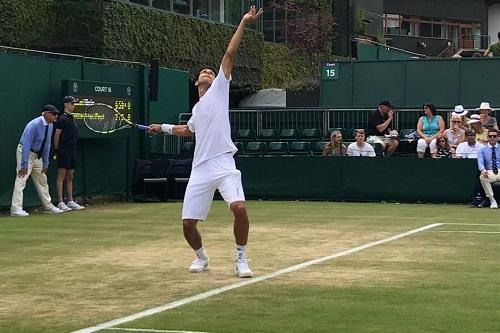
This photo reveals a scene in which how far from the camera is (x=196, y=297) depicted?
28.4 feet

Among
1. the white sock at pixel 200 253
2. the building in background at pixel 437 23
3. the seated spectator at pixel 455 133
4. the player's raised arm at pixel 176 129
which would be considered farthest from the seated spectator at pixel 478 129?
the building in background at pixel 437 23

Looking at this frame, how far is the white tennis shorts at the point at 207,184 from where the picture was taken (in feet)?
32.6

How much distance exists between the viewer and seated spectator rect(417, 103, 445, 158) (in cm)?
2261

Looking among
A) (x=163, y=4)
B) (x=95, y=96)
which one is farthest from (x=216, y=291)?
(x=163, y=4)

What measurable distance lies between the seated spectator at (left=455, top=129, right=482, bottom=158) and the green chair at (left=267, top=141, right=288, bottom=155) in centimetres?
467

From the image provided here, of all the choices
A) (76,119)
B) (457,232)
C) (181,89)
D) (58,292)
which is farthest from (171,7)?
(58,292)

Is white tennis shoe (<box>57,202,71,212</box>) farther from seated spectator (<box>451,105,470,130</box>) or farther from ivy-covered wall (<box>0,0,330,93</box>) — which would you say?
seated spectator (<box>451,105,470,130</box>)

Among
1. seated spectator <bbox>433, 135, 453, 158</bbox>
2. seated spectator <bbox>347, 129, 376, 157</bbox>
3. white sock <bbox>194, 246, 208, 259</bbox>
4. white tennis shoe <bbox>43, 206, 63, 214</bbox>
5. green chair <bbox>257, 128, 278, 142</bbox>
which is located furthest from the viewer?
green chair <bbox>257, 128, 278, 142</bbox>

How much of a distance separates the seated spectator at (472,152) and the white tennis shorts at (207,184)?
11.5m

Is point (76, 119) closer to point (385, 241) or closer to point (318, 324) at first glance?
point (385, 241)

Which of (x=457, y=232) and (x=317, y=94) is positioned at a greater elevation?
(x=317, y=94)

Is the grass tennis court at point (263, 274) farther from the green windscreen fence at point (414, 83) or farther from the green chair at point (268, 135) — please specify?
the green windscreen fence at point (414, 83)

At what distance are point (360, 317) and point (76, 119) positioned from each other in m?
13.8

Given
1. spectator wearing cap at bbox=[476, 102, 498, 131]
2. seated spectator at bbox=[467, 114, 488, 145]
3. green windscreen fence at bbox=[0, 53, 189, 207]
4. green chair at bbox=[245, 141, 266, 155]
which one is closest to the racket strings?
green windscreen fence at bbox=[0, 53, 189, 207]
